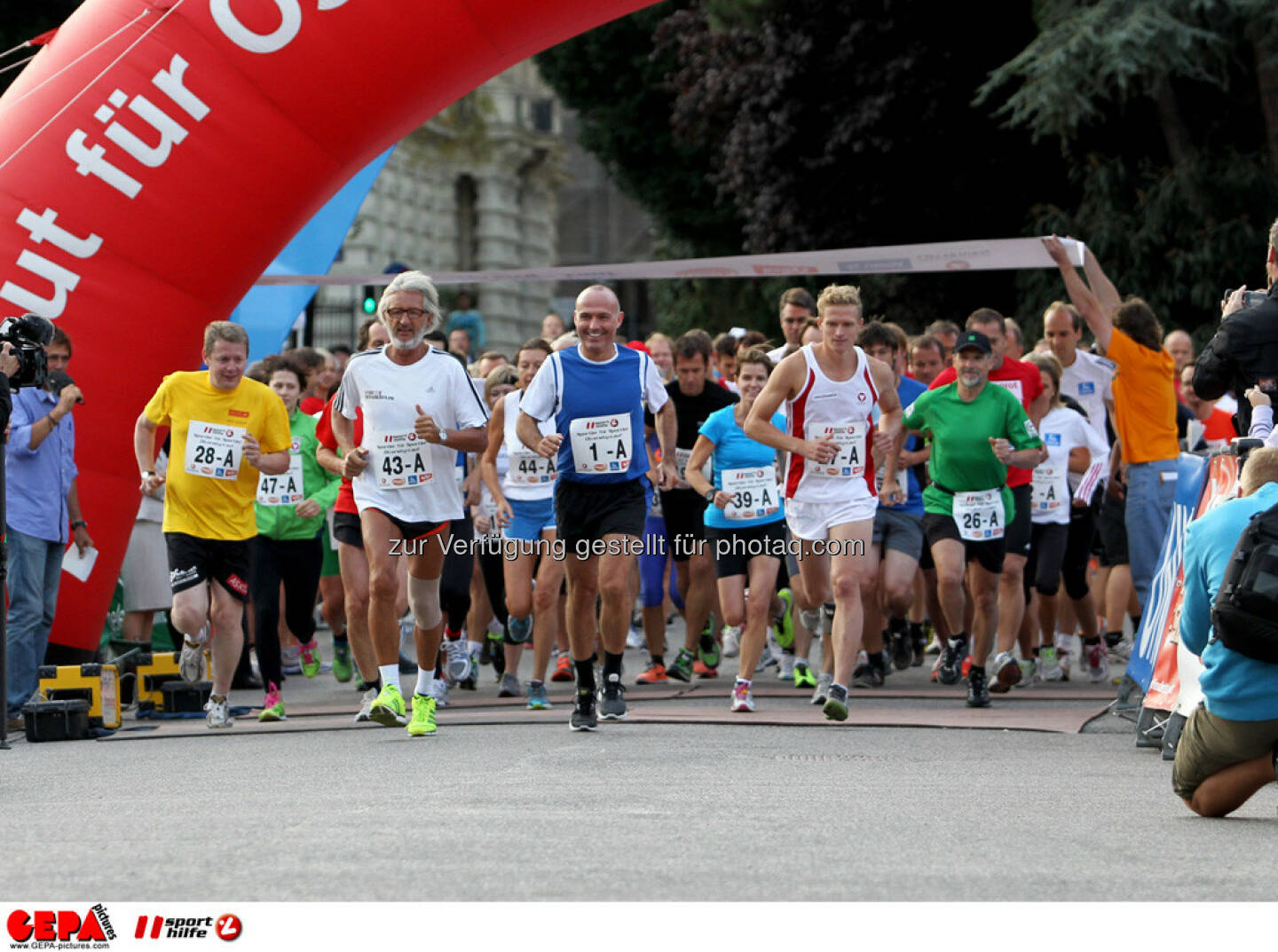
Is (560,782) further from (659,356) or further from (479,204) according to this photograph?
(479,204)

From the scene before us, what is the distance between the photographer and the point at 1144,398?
39.3ft

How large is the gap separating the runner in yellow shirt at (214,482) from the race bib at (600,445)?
1.80m

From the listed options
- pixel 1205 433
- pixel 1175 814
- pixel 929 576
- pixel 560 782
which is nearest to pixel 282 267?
pixel 929 576

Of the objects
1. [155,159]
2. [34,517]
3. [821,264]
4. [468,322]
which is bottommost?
[34,517]

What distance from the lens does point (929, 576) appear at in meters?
14.1

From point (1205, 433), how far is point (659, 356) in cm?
410

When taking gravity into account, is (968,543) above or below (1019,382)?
below

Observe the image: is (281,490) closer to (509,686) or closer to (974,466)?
(509,686)

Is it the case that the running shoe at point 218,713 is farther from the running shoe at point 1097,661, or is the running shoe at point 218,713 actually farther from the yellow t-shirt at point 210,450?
the running shoe at point 1097,661

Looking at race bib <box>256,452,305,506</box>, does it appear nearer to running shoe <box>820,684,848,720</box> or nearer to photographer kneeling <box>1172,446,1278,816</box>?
running shoe <box>820,684,848,720</box>

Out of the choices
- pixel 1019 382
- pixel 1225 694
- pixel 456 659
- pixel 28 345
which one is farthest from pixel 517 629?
pixel 1225 694

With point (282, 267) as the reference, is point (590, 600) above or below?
below
